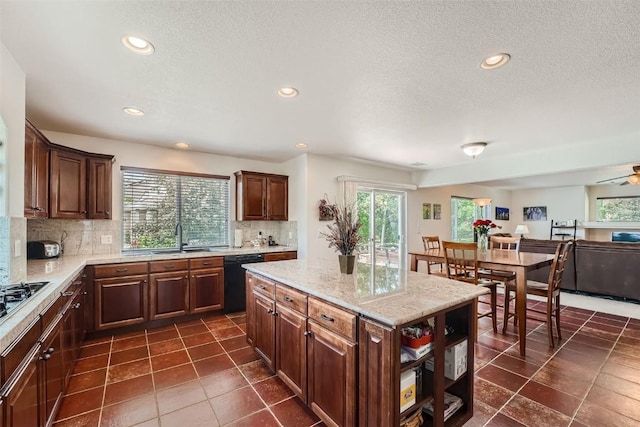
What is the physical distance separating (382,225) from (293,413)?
4.40 m

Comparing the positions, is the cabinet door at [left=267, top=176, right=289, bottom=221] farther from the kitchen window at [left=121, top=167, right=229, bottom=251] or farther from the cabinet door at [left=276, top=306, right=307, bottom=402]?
the cabinet door at [left=276, top=306, right=307, bottom=402]

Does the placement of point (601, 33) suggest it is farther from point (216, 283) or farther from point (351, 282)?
point (216, 283)

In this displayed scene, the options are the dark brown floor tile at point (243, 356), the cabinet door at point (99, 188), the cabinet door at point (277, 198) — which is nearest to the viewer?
the dark brown floor tile at point (243, 356)

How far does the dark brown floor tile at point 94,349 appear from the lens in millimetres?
2906

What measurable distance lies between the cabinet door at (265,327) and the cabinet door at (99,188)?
2452mm

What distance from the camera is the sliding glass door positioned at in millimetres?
5633

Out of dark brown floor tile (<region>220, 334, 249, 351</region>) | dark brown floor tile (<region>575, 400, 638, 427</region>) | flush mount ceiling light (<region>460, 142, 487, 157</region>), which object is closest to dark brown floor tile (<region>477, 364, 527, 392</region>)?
dark brown floor tile (<region>575, 400, 638, 427</region>)

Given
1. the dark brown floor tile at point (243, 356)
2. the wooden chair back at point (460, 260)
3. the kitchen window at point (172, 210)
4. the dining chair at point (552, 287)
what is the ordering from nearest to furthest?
1. the dark brown floor tile at point (243, 356)
2. the dining chair at point (552, 287)
3. the wooden chair back at point (460, 260)
4. the kitchen window at point (172, 210)

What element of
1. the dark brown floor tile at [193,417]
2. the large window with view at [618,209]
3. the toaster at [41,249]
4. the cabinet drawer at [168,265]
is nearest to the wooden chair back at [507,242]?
the dark brown floor tile at [193,417]

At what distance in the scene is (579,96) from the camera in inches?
98.3

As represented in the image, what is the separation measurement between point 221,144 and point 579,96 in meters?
3.99

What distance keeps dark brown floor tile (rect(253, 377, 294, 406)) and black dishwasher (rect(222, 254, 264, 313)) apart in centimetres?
191

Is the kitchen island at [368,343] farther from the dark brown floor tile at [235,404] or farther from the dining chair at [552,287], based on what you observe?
the dining chair at [552,287]

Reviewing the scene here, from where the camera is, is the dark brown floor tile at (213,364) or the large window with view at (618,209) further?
the large window with view at (618,209)
